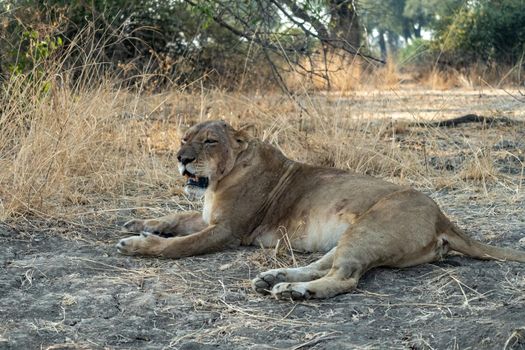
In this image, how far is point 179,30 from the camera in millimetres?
11711

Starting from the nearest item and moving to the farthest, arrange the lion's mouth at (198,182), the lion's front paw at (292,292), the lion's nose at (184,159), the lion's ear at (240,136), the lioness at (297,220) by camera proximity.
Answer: the lion's front paw at (292,292) < the lioness at (297,220) < the lion's nose at (184,159) < the lion's mouth at (198,182) < the lion's ear at (240,136)

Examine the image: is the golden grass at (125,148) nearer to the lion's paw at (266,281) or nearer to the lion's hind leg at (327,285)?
the lion's paw at (266,281)

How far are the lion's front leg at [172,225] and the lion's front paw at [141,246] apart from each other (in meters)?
0.54

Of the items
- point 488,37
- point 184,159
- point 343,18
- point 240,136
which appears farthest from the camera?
point 488,37

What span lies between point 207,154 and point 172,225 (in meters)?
0.58

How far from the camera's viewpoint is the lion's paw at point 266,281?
3.84 m

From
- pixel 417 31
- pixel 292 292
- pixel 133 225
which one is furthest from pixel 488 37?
pixel 417 31

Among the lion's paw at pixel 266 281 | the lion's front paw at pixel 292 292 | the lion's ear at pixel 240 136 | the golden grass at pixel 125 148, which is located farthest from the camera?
the golden grass at pixel 125 148

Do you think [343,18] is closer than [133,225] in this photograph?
No

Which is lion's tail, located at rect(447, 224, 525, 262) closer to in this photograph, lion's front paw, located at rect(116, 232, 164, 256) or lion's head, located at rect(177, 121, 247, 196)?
lion's head, located at rect(177, 121, 247, 196)

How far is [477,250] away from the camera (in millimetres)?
4242

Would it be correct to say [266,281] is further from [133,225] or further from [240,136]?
[133,225]

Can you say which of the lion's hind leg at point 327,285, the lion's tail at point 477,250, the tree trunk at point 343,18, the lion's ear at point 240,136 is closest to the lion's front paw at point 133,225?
the lion's ear at point 240,136

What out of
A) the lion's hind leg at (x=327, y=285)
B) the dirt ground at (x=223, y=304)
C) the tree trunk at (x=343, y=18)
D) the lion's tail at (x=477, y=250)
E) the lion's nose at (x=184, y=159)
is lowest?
the dirt ground at (x=223, y=304)
